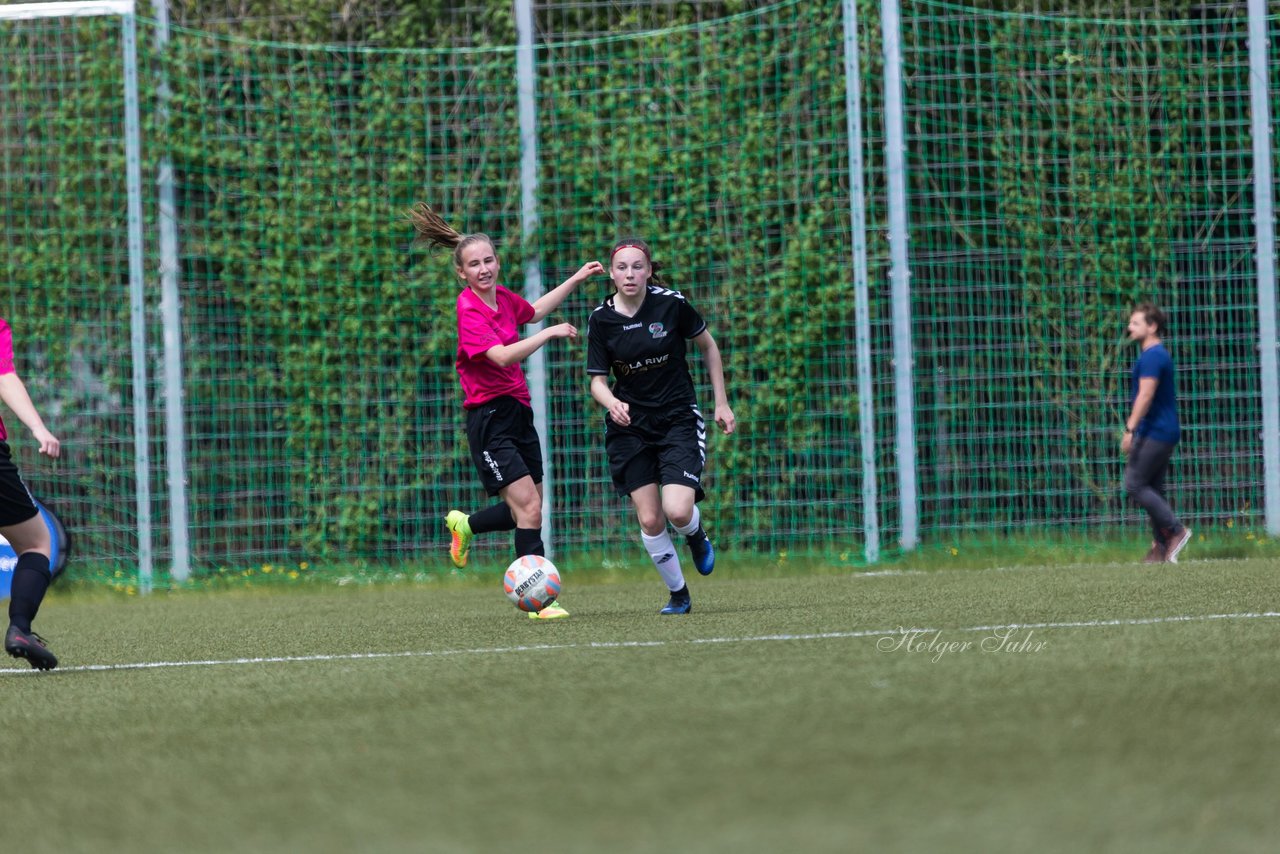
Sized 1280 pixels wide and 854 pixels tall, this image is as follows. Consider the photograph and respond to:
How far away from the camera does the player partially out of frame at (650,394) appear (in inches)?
284

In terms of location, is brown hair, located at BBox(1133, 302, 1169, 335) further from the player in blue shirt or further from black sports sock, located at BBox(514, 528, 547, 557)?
black sports sock, located at BBox(514, 528, 547, 557)

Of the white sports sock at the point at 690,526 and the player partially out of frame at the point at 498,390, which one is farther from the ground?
the player partially out of frame at the point at 498,390

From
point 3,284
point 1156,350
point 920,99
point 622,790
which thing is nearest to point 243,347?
point 3,284

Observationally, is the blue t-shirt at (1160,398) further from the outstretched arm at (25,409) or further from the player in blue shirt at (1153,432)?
the outstretched arm at (25,409)

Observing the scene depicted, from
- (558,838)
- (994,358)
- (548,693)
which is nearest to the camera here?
(558,838)

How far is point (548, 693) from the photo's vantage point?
180 inches

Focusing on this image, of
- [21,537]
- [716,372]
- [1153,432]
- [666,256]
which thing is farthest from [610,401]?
[1153,432]

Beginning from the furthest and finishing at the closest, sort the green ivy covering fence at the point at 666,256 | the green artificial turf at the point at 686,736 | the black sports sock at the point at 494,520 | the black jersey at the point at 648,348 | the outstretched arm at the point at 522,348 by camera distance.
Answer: the green ivy covering fence at the point at 666,256, the black sports sock at the point at 494,520, the black jersey at the point at 648,348, the outstretched arm at the point at 522,348, the green artificial turf at the point at 686,736

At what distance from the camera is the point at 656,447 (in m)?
7.30

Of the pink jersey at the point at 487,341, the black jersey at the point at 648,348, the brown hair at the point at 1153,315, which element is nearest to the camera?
the black jersey at the point at 648,348

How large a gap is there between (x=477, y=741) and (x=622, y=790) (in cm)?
73

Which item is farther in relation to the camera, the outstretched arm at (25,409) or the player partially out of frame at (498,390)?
the player partially out of frame at (498,390)

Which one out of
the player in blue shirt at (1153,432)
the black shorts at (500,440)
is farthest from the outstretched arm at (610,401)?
the player in blue shirt at (1153,432)

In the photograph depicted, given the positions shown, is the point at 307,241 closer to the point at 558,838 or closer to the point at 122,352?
the point at 122,352
